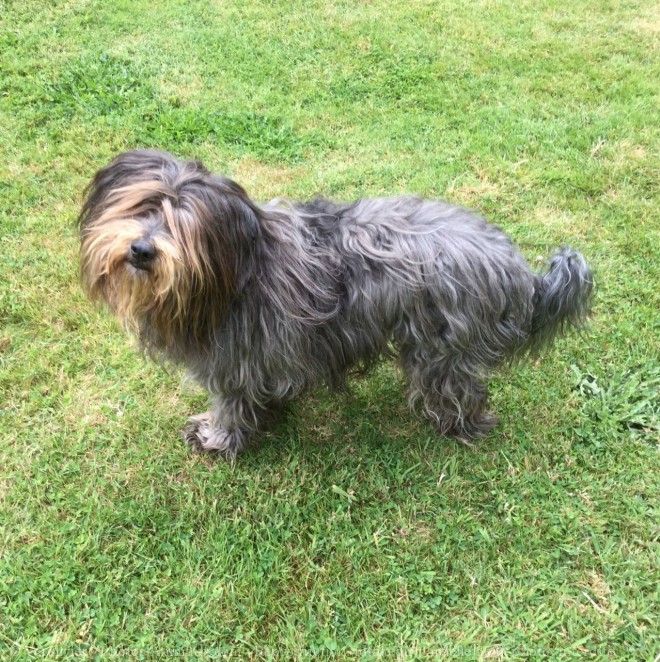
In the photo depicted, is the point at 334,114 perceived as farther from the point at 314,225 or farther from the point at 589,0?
the point at 589,0

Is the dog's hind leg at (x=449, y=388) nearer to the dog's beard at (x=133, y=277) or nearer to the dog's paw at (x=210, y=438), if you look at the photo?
the dog's paw at (x=210, y=438)

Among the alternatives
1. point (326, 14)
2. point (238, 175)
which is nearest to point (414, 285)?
point (238, 175)

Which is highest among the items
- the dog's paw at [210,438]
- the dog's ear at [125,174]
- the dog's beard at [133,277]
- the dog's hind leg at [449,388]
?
the dog's ear at [125,174]

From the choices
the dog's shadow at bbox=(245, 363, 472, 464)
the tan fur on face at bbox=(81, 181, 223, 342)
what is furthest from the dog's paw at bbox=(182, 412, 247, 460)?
the tan fur on face at bbox=(81, 181, 223, 342)

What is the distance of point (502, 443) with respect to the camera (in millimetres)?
3146

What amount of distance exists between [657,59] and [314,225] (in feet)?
18.0

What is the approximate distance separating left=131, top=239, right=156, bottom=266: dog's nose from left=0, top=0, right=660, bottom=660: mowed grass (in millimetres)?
1450

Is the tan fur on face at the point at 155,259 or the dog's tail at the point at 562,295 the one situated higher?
the tan fur on face at the point at 155,259

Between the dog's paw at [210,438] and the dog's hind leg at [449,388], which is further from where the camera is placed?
the dog's paw at [210,438]

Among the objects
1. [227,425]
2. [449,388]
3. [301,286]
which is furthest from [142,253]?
[449,388]

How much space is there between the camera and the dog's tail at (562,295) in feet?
8.21

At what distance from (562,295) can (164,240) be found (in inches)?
68.8

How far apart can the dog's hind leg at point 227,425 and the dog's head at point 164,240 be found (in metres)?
0.71

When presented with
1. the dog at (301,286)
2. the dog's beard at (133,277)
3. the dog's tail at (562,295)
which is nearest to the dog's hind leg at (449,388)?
the dog at (301,286)
